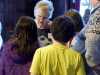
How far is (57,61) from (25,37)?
383mm

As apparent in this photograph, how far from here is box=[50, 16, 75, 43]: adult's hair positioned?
79.2 inches

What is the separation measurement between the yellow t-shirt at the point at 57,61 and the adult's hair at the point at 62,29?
0.06 meters

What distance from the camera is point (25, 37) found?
2258 mm

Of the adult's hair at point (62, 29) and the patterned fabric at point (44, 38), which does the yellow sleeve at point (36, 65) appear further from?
the patterned fabric at point (44, 38)

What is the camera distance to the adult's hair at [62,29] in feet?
6.60

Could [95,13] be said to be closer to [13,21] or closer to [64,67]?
[64,67]

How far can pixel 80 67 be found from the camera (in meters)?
2.02

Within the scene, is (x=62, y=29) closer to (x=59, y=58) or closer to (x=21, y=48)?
(x=59, y=58)

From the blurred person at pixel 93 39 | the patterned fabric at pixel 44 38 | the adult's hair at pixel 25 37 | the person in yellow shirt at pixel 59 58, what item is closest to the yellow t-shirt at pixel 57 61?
the person in yellow shirt at pixel 59 58

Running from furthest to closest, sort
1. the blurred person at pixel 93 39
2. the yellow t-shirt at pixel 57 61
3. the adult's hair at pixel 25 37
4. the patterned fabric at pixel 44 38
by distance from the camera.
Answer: the patterned fabric at pixel 44 38
the adult's hair at pixel 25 37
the yellow t-shirt at pixel 57 61
the blurred person at pixel 93 39

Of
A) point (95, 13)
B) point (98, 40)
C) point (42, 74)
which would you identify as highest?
point (95, 13)

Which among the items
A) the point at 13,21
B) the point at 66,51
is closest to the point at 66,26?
the point at 66,51

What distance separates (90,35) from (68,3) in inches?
96.7

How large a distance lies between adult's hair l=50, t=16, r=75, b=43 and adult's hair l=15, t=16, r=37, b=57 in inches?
11.0
